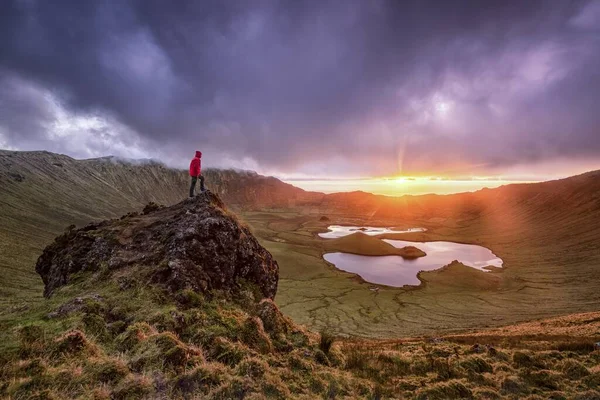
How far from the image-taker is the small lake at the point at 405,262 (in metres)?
68.8

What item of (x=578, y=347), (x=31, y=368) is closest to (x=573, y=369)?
(x=578, y=347)

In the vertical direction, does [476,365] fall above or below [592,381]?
below

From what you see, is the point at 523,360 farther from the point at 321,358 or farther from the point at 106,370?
the point at 106,370

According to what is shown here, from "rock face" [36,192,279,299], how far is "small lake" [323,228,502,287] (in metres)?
52.2

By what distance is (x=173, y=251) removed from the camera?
47.8ft

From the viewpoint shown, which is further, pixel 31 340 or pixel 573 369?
pixel 573 369

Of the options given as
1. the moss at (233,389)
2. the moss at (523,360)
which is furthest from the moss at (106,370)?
the moss at (523,360)

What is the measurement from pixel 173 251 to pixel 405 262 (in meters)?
81.9

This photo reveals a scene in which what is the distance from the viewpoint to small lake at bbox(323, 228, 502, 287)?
2709 inches

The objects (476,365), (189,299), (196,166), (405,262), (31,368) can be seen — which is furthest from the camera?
(405,262)

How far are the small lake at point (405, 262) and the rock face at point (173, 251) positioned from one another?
2057 inches

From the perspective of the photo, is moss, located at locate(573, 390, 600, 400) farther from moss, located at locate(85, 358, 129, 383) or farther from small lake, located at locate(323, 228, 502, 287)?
small lake, located at locate(323, 228, 502, 287)

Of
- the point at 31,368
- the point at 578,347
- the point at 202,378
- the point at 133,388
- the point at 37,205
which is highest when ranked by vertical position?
the point at 37,205

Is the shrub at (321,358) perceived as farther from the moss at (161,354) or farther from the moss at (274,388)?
the moss at (161,354)
